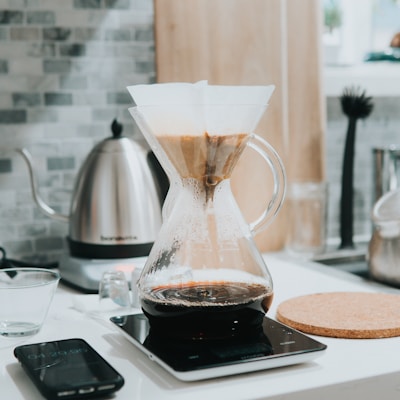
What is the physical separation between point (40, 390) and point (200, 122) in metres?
0.37

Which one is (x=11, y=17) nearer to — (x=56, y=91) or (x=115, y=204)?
(x=56, y=91)

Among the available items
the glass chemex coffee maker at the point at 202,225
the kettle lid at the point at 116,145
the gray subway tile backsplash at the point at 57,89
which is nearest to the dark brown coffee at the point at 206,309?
the glass chemex coffee maker at the point at 202,225

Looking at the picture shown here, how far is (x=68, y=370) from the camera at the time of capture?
79cm

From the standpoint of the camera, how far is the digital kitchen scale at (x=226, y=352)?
31.2 inches

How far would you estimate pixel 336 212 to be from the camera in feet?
6.41

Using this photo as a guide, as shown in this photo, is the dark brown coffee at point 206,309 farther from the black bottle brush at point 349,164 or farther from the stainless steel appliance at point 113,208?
the black bottle brush at point 349,164

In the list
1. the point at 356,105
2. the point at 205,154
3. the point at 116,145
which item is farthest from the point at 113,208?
the point at 356,105

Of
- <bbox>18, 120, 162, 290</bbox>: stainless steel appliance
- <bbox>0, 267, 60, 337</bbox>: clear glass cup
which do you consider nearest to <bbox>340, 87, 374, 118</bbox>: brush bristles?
<bbox>18, 120, 162, 290</bbox>: stainless steel appliance

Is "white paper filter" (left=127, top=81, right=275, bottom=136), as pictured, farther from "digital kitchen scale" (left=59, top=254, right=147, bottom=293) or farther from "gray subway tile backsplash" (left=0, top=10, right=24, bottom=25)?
"gray subway tile backsplash" (left=0, top=10, right=24, bottom=25)

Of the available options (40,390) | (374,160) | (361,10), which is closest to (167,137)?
(40,390)

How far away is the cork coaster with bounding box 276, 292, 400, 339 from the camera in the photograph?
37.9 inches

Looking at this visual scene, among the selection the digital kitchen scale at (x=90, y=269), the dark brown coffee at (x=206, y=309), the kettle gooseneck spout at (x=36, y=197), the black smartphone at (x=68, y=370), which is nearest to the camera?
the black smartphone at (x=68, y=370)

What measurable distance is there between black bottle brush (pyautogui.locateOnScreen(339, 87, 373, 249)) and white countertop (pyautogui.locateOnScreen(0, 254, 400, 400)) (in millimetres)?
791

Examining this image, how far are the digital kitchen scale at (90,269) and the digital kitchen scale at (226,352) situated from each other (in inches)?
14.1
